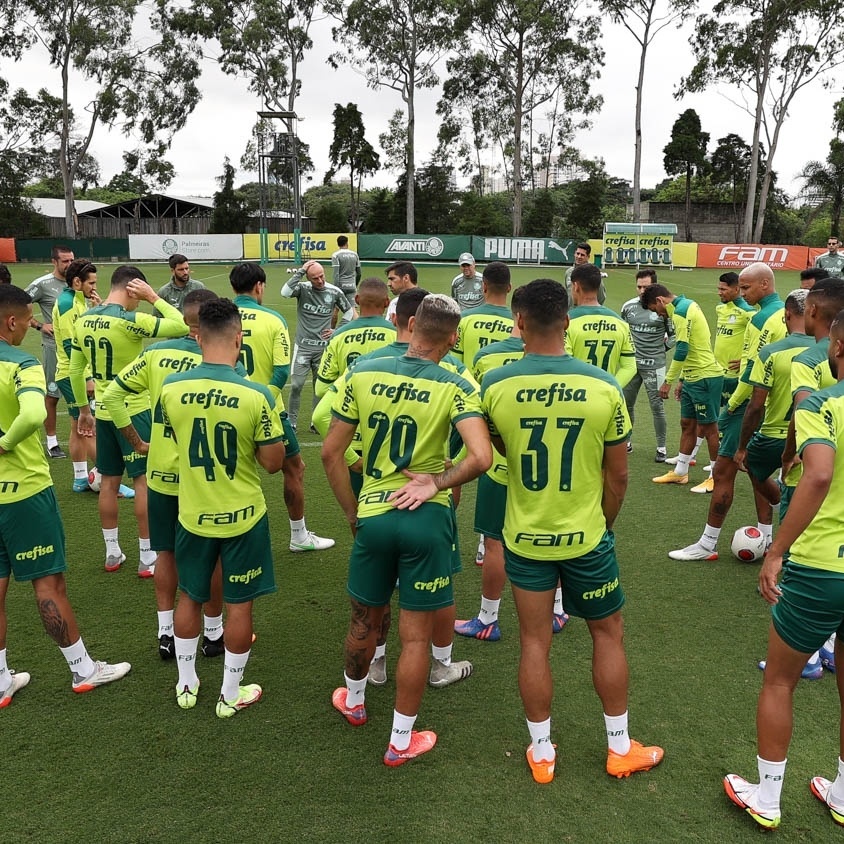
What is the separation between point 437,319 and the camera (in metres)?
3.44

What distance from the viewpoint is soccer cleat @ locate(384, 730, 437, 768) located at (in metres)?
3.68

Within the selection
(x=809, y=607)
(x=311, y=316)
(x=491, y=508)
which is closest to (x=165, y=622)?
(x=491, y=508)

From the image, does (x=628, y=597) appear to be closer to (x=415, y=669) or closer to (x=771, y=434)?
(x=771, y=434)

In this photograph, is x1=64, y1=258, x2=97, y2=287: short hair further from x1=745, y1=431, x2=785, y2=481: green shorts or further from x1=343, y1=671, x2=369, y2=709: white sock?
x1=745, y1=431, x2=785, y2=481: green shorts

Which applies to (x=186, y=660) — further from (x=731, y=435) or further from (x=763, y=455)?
(x=731, y=435)

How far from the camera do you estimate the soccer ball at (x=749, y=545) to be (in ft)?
20.1

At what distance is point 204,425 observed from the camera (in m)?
3.75

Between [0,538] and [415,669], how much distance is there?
7.79 feet

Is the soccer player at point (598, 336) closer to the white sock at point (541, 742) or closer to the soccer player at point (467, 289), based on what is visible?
the white sock at point (541, 742)

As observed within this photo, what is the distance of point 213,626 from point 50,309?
264 inches

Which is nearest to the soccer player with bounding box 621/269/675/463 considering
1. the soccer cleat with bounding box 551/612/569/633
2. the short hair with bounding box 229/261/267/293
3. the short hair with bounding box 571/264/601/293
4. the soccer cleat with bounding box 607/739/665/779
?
the short hair with bounding box 571/264/601/293

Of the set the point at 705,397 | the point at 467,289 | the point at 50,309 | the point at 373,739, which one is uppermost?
the point at 467,289

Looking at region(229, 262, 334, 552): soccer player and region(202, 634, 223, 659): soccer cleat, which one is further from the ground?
region(229, 262, 334, 552): soccer player

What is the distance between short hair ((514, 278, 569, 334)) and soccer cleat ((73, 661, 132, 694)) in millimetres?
3250
